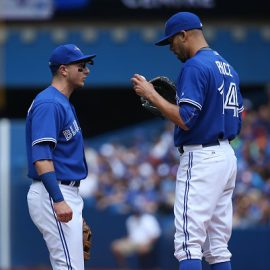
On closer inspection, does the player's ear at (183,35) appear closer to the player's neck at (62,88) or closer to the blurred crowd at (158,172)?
the player's neck at (62,88)

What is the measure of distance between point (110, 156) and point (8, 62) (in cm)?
236

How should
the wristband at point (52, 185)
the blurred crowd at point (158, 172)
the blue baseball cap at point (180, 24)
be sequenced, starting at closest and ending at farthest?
the wristband at point (52, 185) → the blue baseball cap at point (180, 24) → the blurred crowd at point (158, 172)

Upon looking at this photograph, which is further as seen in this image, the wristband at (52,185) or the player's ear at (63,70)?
the player's ear at (63,70)

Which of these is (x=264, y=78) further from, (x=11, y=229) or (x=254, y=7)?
(x=11, y=229)

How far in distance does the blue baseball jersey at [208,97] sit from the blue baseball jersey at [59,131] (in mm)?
604

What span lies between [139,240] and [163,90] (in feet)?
22.6

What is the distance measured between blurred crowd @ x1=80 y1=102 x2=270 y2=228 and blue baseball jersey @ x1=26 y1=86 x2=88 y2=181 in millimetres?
6818

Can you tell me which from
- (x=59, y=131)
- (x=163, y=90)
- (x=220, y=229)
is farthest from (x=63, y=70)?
(x=220, y=229)

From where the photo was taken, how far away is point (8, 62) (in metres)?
14.8

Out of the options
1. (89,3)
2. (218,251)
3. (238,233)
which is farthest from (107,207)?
(218,251)

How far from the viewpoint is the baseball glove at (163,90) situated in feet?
18.9

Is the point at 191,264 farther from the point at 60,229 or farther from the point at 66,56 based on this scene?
the point at 66,56

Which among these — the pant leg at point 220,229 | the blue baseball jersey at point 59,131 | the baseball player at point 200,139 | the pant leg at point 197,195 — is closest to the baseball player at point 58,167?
the blue baseball jersey at point 59,131

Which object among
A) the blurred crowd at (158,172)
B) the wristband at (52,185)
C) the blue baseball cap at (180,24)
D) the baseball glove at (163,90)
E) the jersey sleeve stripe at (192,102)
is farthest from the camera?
the blurred crowd at (158,172)
